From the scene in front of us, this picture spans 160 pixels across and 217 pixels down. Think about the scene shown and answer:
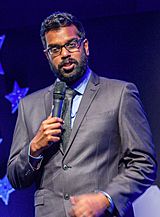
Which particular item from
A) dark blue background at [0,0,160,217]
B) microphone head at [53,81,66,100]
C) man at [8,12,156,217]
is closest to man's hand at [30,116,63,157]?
man at [8,12,156,217]

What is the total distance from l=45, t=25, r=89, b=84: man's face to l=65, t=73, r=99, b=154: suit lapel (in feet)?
0.18

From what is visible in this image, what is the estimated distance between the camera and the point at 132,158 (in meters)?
1.43

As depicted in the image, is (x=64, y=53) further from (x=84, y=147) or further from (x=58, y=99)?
(x=84, y=147)

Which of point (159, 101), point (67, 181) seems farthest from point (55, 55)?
point (159, 101)

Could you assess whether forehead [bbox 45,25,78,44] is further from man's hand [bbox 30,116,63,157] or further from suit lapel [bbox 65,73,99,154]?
man's hand [bbox 30,116,63,157]

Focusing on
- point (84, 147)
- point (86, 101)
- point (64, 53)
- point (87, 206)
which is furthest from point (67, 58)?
point (87, 206)

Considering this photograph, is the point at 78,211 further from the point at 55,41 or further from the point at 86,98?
the point at 55,41

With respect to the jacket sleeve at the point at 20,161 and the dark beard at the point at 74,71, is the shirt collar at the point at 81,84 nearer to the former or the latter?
the dark beard at the point at 74,71

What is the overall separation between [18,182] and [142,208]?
0.82m

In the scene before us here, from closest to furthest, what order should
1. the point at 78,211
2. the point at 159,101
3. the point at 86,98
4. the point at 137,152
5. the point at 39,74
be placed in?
the point at 78,211 < the point at 137,152 < the point at 86,98 < the point at 159,101 < the point at 39,74

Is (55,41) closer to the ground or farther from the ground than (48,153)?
farther from the ground

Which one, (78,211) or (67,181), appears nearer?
(78,211)

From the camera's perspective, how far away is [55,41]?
5.24ft

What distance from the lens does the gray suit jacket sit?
1.41m
